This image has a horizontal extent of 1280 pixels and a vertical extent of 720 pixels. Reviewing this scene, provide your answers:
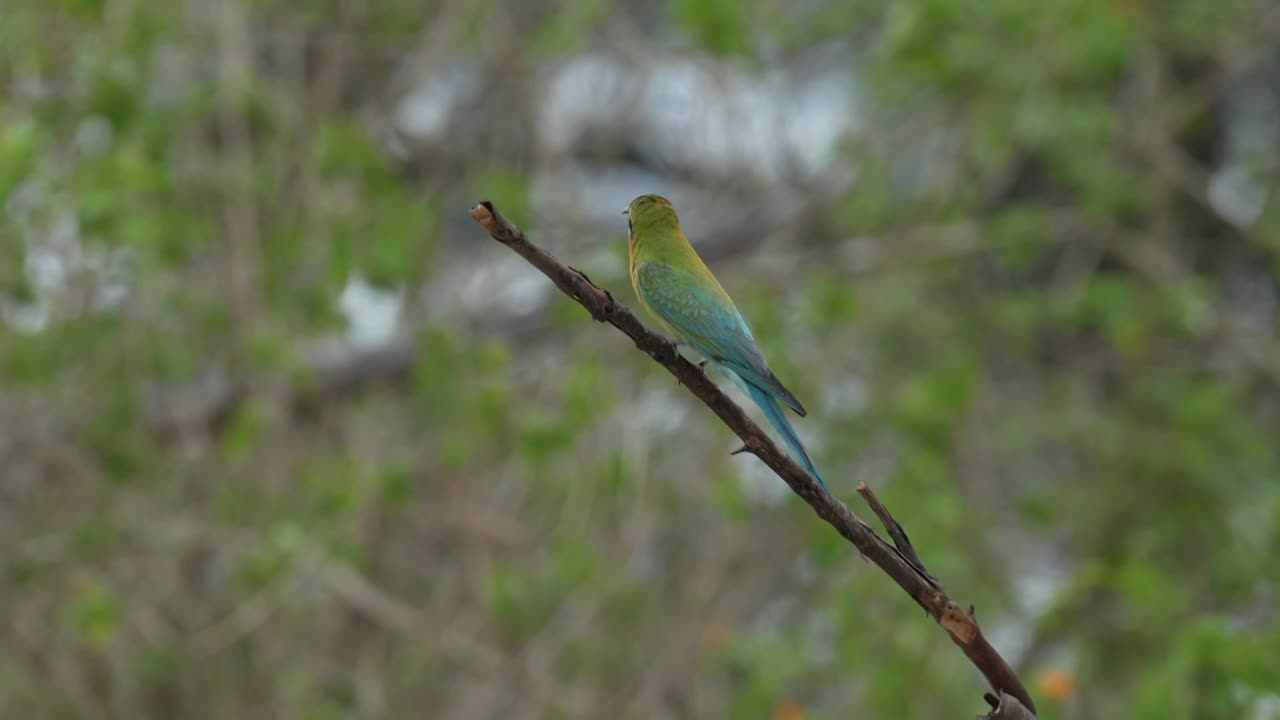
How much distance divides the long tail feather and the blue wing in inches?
0.7

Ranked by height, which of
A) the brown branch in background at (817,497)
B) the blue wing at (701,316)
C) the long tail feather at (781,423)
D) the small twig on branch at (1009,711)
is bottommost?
the small twig on branch at (1009,711)

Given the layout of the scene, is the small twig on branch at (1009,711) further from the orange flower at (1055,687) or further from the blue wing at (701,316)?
the orange flower at (1055,687)

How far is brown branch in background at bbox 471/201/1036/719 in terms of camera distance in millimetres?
1634

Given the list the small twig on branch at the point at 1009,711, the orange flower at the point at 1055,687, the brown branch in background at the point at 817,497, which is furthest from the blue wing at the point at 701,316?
the orange flower at the point at 1055,687

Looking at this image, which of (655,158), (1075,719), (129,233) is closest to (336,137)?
(129,233)

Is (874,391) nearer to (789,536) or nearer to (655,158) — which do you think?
(789,536)

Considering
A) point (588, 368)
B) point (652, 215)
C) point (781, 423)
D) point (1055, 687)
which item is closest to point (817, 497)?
point (781, 423)

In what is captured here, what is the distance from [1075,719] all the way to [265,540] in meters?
2.57

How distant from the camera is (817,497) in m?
1.67

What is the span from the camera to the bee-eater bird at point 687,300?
2.03 m

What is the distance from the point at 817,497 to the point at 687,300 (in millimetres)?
448

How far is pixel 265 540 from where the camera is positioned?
14.8 feet

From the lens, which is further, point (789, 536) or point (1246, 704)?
point (789, 536)

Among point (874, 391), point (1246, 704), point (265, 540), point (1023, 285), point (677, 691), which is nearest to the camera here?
point (1246, 704)
